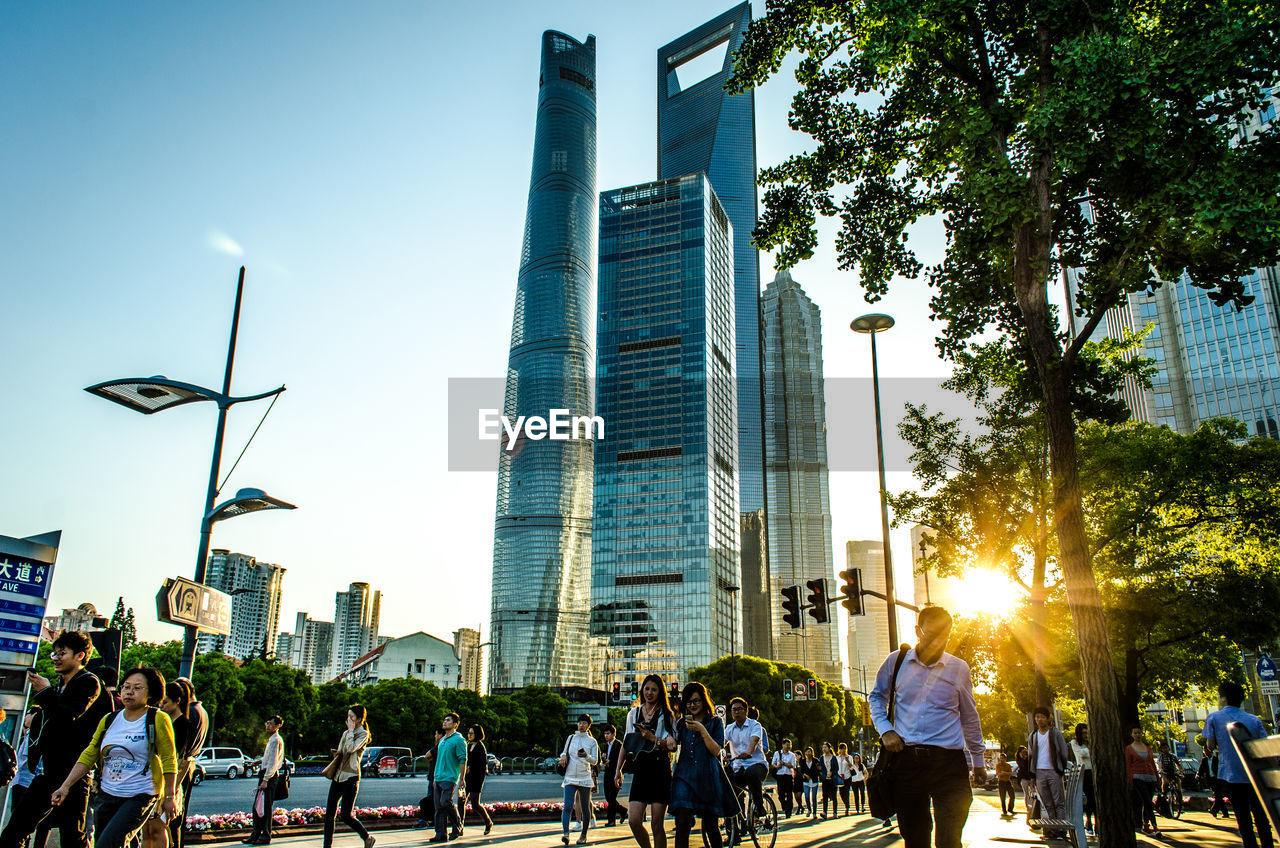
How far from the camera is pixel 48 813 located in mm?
5891

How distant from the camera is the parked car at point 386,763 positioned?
44.4m

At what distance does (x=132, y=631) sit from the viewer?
95.1 m

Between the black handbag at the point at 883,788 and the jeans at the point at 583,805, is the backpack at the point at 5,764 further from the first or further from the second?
the jeans at the point at 583,805

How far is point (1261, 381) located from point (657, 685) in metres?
104

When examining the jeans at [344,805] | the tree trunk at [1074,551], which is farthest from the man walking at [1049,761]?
the jeans at [344,805]

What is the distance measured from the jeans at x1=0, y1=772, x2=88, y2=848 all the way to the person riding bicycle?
20.8ft

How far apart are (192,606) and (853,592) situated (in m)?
11.5

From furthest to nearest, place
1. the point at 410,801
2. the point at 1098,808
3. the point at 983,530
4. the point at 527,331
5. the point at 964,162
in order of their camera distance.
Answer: the point at 527,331 < the point at 410,801 < the point at 983,530 < the point at 964,162 < the point at 1098,808

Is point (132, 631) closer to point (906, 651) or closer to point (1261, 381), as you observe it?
point (906, 651)

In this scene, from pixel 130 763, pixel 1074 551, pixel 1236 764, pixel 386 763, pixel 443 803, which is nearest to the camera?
pixel 130 763

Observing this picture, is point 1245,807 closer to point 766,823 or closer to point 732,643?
point 766,823

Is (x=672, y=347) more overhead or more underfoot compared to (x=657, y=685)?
more overhead

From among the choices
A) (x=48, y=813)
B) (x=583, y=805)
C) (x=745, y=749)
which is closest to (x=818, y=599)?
(x=583, y=805)

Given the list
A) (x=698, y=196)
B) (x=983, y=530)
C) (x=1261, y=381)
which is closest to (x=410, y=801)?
(x=983, y=530)
